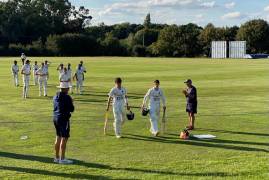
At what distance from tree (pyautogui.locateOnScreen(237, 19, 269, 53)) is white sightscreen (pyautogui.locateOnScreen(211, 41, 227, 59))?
18.1ft

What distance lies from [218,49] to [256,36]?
1092 cm

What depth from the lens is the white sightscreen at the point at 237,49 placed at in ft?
418

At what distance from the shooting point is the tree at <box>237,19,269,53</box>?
13188 centimetres

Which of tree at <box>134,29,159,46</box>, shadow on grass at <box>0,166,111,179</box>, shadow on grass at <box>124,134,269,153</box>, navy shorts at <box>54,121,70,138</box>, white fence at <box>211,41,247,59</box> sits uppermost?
tree at <box>134,29,159,46</box>

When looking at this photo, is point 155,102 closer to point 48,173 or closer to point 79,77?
point 48,173

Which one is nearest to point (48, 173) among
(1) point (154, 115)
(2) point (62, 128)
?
(2) point (62, 128)

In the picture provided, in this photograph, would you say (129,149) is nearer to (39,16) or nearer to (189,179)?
(189,179)

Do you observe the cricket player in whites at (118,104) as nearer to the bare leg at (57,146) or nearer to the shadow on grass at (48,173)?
the bare leg at (57,146)

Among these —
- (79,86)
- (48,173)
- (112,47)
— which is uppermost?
(112,47)

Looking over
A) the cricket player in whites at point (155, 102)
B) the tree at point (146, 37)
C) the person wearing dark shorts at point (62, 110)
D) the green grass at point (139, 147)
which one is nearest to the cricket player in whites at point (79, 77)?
the green grass at point (139, 147)

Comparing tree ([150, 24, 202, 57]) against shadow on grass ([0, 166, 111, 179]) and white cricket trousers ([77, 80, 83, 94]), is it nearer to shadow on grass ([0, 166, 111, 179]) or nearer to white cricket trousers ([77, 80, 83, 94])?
white cricket trousers ([77, 80, 83, 94])

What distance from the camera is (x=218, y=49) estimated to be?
131125 mm

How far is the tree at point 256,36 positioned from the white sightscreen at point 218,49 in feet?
18.1

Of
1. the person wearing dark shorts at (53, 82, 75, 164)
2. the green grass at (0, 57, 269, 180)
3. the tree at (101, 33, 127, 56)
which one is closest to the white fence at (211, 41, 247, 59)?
the tree at (101, 33, 127, 56)
